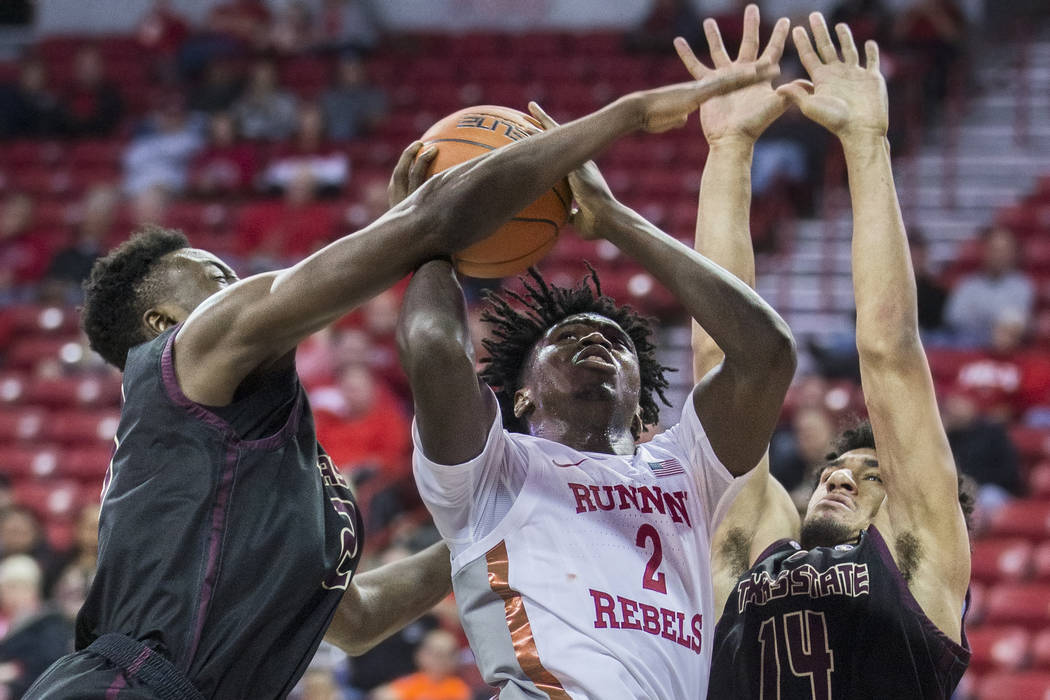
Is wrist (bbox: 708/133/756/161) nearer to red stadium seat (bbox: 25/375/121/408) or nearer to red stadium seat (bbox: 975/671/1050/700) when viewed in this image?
red stadium seat (bbox: 975/671/1050/700)

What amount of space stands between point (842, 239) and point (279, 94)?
573 centimetres

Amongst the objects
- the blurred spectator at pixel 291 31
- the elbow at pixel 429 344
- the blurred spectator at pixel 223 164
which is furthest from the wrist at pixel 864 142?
the blurred spectator at pixel 291 31

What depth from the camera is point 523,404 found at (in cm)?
392

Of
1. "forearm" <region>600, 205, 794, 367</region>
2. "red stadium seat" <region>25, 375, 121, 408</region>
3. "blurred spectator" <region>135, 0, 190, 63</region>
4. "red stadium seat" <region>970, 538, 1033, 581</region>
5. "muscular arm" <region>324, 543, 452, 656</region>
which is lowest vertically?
"red stadium seat" <region>970, 538, 1033, 581</region>

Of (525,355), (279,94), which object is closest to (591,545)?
(525,355)

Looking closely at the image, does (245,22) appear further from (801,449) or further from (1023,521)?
(1023,521)

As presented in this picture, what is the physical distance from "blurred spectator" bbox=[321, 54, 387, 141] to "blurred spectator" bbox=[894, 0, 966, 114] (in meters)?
4.92

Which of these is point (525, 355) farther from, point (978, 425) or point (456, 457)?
point (978, 425)

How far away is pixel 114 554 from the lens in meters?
3.44

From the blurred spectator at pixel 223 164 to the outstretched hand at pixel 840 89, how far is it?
31.3 ft

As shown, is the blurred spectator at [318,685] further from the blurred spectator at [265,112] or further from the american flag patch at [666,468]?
the blurred spectator at [265,112]

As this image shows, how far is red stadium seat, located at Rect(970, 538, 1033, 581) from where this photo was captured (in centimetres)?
826

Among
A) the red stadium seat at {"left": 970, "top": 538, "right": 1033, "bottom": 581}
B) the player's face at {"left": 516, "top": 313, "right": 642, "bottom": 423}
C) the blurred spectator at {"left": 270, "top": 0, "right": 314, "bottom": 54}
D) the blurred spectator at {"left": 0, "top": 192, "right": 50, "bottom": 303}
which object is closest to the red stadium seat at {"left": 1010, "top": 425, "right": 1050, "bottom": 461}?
the red stadium seat at {"left": 970, "top": 538, "right": 1033, "bottom": 581}

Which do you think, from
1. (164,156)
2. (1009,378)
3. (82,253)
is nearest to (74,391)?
(82,253)
